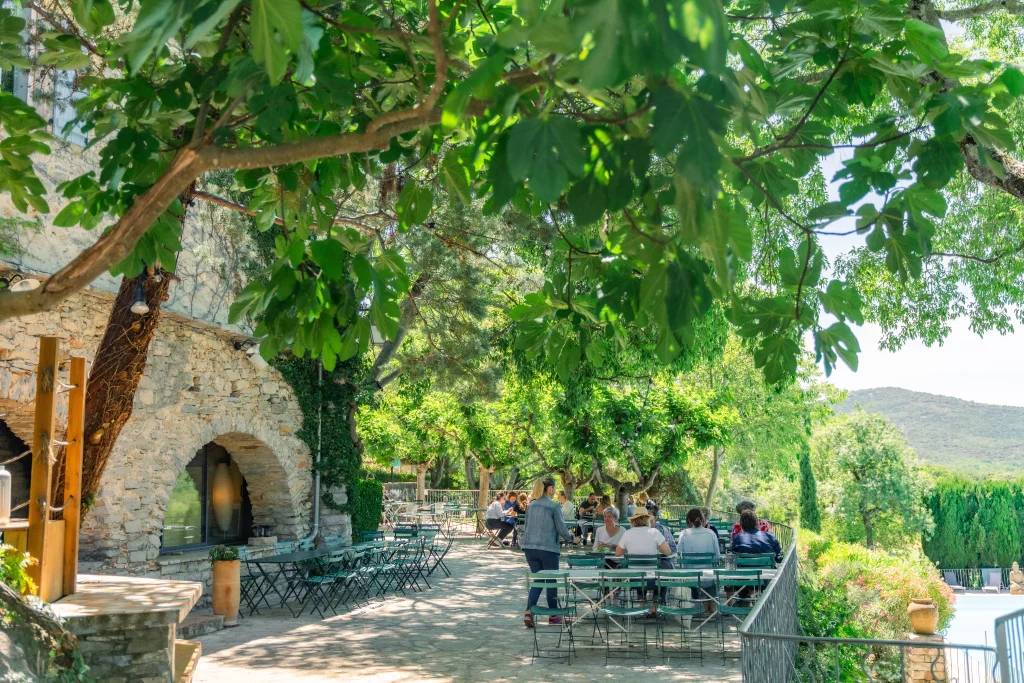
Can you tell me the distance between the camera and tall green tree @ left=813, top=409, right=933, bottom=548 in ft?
91.3

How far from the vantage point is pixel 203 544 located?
35.4ft

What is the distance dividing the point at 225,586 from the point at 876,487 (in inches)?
957

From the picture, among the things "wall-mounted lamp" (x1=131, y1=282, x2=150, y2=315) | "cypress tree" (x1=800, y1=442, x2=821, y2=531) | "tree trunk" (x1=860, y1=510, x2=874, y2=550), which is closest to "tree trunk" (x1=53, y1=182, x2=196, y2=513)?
"wall-mounted lamp" (x1=131, y1=282, x2=150, y2=315)

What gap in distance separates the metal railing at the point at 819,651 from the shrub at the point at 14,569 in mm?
3724

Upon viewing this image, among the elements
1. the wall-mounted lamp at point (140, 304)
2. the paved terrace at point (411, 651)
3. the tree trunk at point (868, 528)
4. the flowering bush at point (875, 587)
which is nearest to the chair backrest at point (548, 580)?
the paved terrace at point (411, 651)

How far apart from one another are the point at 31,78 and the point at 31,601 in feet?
16.8

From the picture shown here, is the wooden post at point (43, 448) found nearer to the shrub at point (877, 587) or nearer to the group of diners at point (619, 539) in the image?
the group of diners at point (619, 539)

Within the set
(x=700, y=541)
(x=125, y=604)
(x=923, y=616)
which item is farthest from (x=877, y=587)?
(x=125, y=604)

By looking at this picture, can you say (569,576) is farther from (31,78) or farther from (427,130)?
(31,78)

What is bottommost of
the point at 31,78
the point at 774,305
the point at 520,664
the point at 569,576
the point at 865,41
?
the point at 520,664

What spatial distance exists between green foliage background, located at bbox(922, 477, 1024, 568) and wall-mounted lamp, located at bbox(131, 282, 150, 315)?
1113 inches

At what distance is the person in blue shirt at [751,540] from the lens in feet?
30.1

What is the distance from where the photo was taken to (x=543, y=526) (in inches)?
336

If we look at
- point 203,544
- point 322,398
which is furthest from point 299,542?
point 322,398
